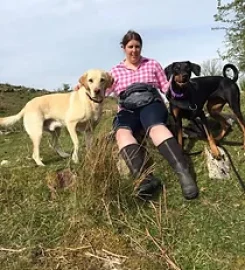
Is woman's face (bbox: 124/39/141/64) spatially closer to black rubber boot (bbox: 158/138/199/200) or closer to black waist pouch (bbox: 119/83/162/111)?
black waist pouch (bbox: 119/83/162/111)

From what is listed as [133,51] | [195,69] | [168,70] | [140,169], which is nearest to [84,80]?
[133,51]

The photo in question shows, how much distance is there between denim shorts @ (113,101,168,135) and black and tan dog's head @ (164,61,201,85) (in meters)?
0.36

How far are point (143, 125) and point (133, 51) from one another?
1.00m

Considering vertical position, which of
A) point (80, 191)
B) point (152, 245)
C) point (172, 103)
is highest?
point (172, 103)

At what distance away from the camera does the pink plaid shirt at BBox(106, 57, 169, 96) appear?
18.6ft

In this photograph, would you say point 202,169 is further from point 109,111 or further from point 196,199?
point 109,111

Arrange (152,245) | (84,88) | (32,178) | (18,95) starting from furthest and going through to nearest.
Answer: (18,95), (84,88), (32,178), (152,245)

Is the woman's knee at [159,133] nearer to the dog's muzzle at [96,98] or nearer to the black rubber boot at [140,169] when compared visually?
the black rubber boot at [140,169]

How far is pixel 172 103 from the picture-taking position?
5516 millimetres

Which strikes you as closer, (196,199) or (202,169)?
(196,199)

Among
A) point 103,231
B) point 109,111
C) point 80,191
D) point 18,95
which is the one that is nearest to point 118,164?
point 80,191

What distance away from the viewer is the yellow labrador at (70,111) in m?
5.87

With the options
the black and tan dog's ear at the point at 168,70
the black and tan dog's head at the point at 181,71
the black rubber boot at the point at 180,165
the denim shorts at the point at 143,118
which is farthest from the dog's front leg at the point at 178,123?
the black rubber boot at the point at 180,165

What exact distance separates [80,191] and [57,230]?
→ 0.41 meters
